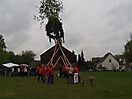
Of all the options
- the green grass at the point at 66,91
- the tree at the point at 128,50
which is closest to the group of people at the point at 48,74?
the green grass at the point at 66,91

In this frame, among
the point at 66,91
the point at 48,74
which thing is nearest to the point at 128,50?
the point at 48,74

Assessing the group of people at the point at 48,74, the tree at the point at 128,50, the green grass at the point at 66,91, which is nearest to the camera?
the green grass at the point at 66,91

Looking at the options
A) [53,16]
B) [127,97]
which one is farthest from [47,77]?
[127,97]

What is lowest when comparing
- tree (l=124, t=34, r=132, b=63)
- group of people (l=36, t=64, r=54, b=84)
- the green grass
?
the green grass

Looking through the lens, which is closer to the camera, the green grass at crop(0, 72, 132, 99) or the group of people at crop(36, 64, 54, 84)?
the green grass at crop(0, 72, 132, 99)

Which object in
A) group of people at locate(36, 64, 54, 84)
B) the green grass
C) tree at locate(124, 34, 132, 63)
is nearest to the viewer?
the green grass

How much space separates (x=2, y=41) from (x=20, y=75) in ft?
156

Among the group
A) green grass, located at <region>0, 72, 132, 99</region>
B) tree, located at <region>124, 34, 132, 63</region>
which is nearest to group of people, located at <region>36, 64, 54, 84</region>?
green grass, located at <region>0, 72, 132, 99</region>

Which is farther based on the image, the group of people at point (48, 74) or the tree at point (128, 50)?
the tree at point (128, 50)

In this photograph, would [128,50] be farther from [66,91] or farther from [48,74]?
[66,91]

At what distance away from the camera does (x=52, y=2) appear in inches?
1171

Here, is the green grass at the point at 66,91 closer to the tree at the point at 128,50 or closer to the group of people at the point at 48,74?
the group of people at the point at 48,74

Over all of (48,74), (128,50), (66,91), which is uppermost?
(128,50)

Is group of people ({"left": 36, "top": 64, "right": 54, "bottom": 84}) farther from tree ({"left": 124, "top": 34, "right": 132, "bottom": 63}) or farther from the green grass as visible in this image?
tree ({"left": 124, "top": 34, "right": 132, "bottom": 63})
